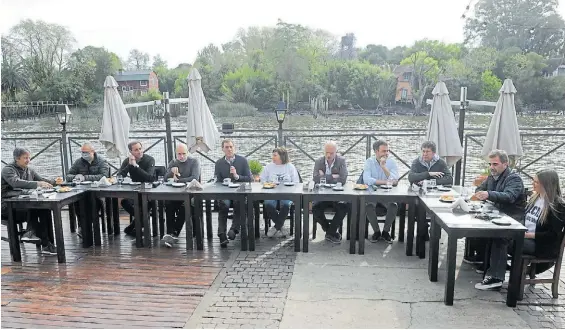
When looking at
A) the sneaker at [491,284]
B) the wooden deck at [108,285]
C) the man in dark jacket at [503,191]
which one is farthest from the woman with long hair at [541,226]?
the wooden deck at [108,285]

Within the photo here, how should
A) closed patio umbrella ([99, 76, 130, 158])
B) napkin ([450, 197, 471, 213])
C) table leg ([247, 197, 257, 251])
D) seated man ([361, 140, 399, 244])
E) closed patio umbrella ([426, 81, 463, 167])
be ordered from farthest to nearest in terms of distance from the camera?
1. closed patio umbrella ([99, 76, 130, 158])
2. closed patio umbrella ([426, 81, 463, 167])
3. seated man ([361, 140, 399, 244])
4. table leg ([247, 197, 257, 251])
5. napkin ([450, 197, 471, 213])

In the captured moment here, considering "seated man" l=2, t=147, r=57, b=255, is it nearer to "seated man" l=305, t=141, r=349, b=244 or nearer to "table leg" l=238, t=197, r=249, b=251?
"table leg" l=238, t=197, r=249, b=251

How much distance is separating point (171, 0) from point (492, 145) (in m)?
6.09

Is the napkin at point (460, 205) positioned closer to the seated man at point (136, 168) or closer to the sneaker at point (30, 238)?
the seated man at point (136, 168)

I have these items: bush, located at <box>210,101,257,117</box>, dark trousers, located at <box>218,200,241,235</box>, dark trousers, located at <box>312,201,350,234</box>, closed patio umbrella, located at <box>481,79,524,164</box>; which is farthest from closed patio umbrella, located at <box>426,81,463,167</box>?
bush, located at <box>210,101,257,117</box>

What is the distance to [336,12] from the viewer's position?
29.5 feet

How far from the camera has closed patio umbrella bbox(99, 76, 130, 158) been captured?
6457mm

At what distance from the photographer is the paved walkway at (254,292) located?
137 inches

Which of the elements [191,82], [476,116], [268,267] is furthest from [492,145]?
[476,116]

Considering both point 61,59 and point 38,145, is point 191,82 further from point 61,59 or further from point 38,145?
point 61,59

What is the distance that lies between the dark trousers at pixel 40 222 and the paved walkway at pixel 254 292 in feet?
0.78

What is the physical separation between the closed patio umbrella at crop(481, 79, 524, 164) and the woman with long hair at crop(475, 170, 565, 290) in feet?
7.72

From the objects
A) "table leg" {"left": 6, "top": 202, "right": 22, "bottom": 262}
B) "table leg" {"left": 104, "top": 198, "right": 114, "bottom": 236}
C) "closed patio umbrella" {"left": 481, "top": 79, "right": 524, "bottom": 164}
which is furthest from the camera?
Answer: "closed patio umbrella" {"left": 481, "top": 79, "right": 524, "bottom": 164}

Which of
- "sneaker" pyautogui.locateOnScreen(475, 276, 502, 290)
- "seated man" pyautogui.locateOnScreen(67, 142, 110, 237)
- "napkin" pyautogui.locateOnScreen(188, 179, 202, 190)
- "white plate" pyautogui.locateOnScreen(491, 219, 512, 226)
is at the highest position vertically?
"seated man" pyautogui.locateOnScreen(67, 142, 110, 237)
